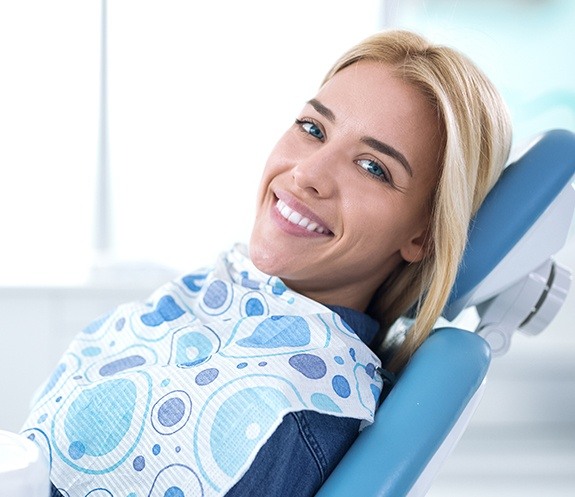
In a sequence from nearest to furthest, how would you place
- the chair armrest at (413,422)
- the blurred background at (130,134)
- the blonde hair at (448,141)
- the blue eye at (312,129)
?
the chair armrest at (413,422) → the blonde hair at (448,141) → the blue eye at (312,129) → the blurred background at (130,134)

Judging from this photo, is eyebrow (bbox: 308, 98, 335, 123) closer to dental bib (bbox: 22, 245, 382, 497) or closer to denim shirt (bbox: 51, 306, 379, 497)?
dental bib (bbox: 22, 245, 382, 497)

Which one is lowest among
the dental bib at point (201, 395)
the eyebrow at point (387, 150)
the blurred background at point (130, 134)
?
the blurred background at point (130, 134)

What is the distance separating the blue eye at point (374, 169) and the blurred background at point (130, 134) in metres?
1.46

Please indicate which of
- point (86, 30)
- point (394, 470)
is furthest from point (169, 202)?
point (394, 470)

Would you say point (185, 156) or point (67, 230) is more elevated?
point (185, 156)

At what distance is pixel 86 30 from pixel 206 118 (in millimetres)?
433

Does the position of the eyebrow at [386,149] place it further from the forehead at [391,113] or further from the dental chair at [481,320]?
the dental chair at [481,320]

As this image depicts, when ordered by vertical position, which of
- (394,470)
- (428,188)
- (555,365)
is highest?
(428,188)

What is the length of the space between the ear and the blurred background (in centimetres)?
140

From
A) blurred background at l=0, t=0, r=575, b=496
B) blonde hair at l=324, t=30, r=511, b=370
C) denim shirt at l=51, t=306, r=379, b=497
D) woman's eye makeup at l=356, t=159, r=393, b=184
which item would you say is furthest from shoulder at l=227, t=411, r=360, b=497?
blurred background at l=0, t=0, r=575, b=496

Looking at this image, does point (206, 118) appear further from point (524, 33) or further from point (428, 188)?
point (428, 188)

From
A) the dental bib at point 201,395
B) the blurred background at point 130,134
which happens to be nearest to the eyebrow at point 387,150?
the dental bib at point 201,395

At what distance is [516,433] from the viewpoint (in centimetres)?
339

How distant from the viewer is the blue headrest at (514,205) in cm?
138
